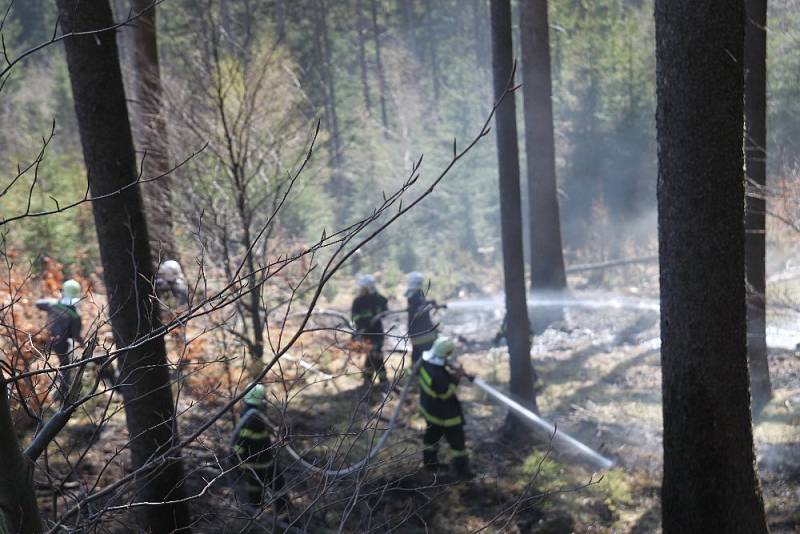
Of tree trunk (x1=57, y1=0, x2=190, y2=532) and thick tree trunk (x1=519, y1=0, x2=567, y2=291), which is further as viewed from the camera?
thick tree trunk (x1=519, y1=0, x2=567, y2=291)

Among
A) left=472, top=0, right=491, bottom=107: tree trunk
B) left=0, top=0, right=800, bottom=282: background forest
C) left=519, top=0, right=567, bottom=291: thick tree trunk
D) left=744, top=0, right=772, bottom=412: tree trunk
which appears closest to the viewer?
left=744, top=0, right=772, bottom=412: tree trunk

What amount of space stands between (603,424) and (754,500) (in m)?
4.93

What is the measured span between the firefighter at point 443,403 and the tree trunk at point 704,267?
11.1ft

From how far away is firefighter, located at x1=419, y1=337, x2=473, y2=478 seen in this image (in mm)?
8539

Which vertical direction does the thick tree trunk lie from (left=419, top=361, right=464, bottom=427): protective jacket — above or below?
above

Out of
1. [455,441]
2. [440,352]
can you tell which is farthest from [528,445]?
[440,352]

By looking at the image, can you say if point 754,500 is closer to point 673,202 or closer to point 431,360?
point 673,202

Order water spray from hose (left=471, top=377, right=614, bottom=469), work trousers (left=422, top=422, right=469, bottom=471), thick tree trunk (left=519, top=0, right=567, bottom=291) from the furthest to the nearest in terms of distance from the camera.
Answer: thick tree trunk (left=519, top=0, right=567, bottom=291) → water spray from hose (left=471, top=377, right=614, bottom=469) → work trousers (left=422, top=422, right=469, bottom=471)

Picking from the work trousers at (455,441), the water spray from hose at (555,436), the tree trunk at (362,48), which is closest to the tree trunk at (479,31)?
the tree trunk at (362,48)

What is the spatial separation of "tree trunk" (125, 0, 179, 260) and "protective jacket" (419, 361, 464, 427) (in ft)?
12.0

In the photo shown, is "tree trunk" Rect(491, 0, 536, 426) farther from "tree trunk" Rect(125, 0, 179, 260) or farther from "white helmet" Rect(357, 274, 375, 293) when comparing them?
"tree trunk" Rect(125, 0, 179, 260)

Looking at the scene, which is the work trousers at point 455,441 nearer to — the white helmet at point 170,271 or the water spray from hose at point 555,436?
the water spray from hose at point 555,436

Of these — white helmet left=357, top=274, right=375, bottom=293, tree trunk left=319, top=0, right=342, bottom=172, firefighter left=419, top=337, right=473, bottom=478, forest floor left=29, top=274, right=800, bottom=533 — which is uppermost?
tree trunk left=319, top=0, right=342, bottom=172

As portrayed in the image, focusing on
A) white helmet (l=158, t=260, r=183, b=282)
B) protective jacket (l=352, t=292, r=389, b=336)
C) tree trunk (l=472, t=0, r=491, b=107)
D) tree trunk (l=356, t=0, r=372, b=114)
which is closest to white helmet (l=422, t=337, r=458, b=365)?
protective jacket (l=352, t=292, r=389, b=336)
